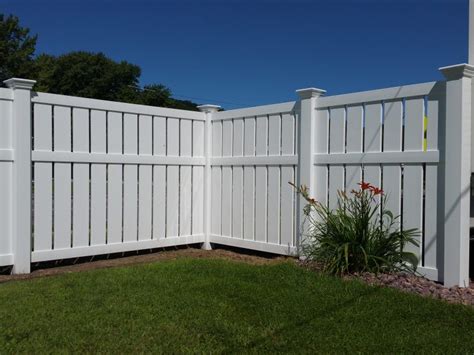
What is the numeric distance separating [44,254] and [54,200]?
1.96ft

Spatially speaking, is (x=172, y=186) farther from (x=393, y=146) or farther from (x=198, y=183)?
(x=393, y=146)

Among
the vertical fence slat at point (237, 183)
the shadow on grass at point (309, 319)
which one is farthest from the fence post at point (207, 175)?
the shadow on grass at point (309, 319)

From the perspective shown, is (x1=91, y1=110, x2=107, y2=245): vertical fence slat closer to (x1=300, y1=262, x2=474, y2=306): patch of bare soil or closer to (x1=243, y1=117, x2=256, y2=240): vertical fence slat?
(x1=243, y1=117, x2=256, y2=240): vertical fence slat

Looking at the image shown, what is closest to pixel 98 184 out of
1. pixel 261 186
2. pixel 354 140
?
pixel 261 186

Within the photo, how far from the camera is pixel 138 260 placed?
6047 millimetres

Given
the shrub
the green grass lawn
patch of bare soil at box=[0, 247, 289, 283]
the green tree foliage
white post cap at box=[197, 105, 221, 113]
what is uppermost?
the green tree foliage

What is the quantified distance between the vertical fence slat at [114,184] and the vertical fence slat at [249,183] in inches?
63.5

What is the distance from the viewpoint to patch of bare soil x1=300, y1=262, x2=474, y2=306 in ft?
13.6

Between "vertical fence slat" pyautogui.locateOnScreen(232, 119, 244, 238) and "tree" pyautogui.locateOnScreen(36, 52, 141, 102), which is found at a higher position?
"tree" pyautogui.locateOnScreen(36, 52, 141, 102)

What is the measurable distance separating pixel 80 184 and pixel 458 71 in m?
4.10

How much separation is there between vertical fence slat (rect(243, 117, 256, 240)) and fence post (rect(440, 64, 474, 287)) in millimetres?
2580

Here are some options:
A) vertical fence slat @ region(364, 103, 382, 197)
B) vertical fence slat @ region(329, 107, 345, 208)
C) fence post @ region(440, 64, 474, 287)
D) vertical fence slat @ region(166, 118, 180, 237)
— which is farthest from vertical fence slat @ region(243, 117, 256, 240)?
fence post @ region(440, 64, 474, 287)

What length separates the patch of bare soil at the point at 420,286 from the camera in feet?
13.6

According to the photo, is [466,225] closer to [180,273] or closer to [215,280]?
[215,280]
